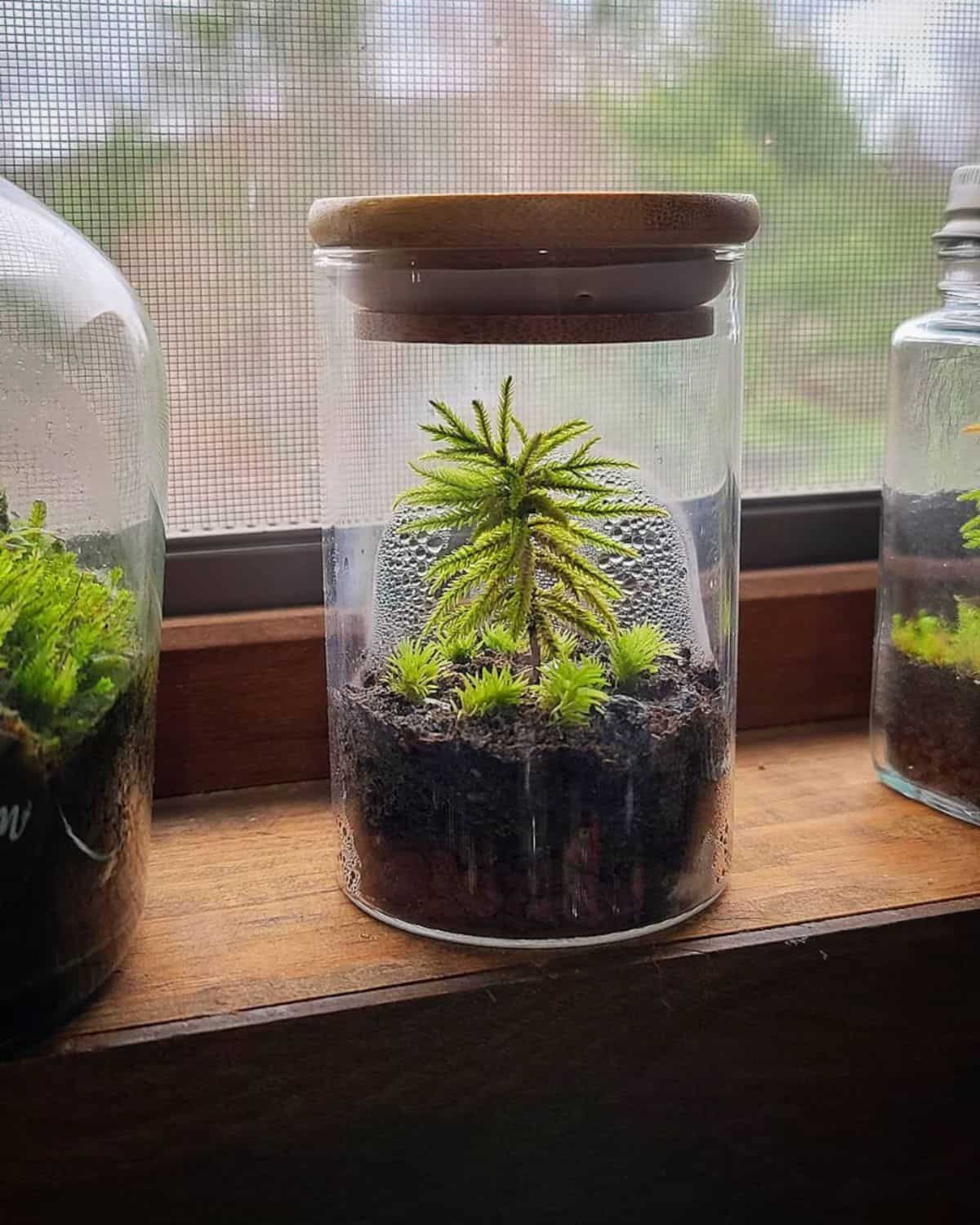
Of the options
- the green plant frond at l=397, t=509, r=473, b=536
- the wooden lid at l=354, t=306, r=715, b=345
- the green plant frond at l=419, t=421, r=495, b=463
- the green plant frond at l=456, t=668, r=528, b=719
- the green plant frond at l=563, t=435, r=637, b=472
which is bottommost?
the green plant frond at l=456, t=668, r=528, b=719

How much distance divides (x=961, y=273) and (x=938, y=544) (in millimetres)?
177

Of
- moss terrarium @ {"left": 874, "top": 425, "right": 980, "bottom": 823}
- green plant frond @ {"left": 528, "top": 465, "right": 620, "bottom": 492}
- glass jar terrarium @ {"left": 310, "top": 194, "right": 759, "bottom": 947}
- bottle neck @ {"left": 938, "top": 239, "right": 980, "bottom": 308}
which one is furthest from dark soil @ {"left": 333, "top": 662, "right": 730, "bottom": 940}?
bottle neck @ {"left": 938, "top": 239, "right": 980, "bottom": 308}

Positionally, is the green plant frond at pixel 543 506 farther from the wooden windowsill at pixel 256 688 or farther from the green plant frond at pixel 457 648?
the wooden windowsill at pixel 256 688

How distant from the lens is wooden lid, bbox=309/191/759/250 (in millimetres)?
651

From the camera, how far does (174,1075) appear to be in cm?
66

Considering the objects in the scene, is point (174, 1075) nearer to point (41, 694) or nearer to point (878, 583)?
point (41, 694)

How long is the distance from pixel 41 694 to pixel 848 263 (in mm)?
733

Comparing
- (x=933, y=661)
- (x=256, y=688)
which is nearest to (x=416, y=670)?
(x=256, y=688)

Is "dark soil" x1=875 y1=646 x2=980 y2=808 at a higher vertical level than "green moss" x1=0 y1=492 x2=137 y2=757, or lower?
lower

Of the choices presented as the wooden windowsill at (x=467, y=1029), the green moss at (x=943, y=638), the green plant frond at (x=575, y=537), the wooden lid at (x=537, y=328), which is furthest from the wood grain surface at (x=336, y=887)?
the wooden lid at (x=537, y=328)

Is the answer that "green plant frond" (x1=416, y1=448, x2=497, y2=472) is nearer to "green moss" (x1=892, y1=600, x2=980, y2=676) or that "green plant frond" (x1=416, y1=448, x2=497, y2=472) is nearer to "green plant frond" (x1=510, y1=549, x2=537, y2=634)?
"green plant frond" (x1=510, y1=549, x2=537, y2=634)

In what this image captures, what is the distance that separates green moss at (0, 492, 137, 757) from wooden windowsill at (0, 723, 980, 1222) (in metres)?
0.16

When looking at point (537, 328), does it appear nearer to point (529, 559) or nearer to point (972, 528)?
point (529, 559)

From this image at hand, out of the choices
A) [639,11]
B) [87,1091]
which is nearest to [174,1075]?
[87,1091]
